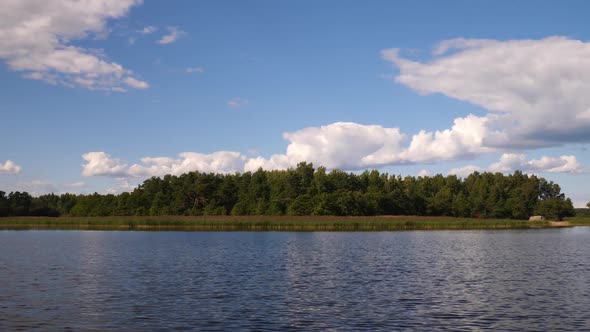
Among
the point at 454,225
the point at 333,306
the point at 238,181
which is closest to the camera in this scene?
the point at 333,306

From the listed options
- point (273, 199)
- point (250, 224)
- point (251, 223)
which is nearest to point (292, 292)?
point (251, 223)

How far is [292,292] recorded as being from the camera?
30547mm

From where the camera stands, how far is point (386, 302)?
27.4m

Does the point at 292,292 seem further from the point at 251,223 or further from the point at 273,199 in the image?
the point at 273,199

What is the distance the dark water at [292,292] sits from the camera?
23031mm

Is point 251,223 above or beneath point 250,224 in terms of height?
above

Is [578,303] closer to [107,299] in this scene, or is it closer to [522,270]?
[522,270]

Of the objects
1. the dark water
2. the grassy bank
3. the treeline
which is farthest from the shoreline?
the dark water

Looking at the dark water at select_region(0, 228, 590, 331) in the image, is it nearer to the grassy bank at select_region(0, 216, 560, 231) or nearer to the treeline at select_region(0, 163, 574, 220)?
the grassy bank at select_region(0, 216, 560, 231)

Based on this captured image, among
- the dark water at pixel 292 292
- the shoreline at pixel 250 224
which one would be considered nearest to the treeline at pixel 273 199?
the shoreline at pixel 250 224

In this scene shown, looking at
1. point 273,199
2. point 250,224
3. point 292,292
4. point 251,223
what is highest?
point 273,199

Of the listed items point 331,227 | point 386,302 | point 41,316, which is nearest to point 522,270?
point 386,302

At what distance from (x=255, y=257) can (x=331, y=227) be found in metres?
63.5

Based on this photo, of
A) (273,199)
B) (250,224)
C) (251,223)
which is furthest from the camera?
(273,199)
